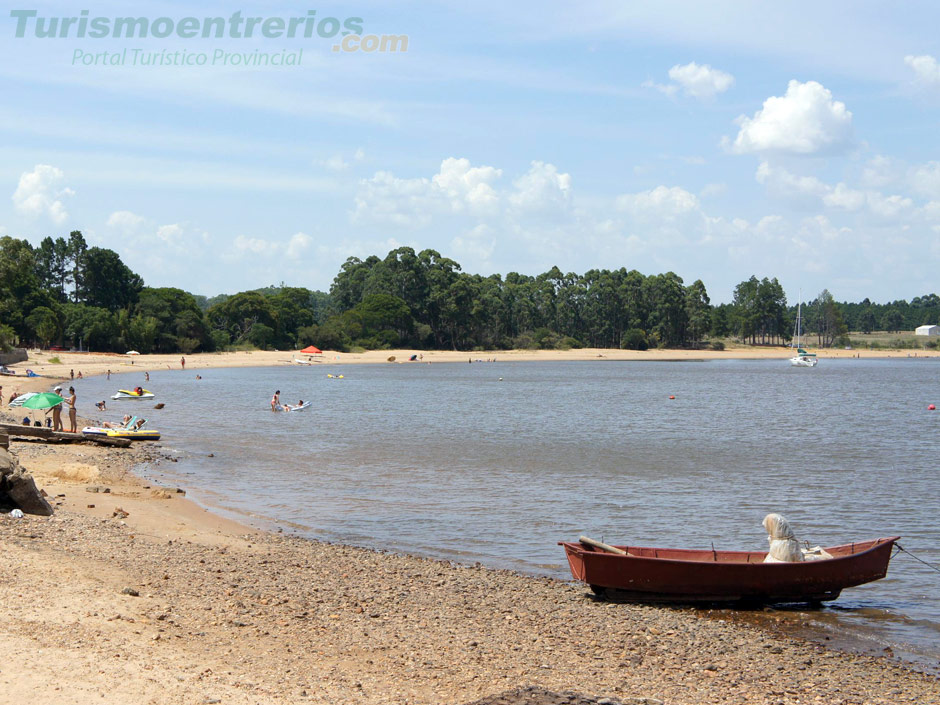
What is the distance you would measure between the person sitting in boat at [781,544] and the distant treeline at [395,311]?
76413mm

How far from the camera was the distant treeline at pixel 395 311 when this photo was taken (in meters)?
103

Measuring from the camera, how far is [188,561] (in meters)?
13.8

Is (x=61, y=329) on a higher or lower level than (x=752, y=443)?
higher

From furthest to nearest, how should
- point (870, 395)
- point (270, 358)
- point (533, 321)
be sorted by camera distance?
1. point (533, 321)
2. point (270, 358)
3. point (870, 395)

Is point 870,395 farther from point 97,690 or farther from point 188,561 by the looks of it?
point 97,690

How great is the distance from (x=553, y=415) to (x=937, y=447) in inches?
819

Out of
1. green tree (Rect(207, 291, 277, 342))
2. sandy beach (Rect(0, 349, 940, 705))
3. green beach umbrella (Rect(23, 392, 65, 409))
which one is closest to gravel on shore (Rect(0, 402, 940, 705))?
sandy beach (Rect(0, 349, 940, 705))

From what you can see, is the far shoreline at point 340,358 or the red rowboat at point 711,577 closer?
the red rowboat at point 711,577

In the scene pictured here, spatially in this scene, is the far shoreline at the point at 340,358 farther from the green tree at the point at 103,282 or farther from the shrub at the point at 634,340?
the green tree at the point at 103,282

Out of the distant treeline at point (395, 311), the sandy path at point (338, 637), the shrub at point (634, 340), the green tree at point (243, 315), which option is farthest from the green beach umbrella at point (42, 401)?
the shrub at point (634, 340)

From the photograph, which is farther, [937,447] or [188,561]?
[937,447]

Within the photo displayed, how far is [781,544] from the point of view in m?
13.3

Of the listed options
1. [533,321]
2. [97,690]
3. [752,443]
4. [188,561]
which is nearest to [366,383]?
[752,443]

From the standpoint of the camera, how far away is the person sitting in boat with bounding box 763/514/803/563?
13281 mm
